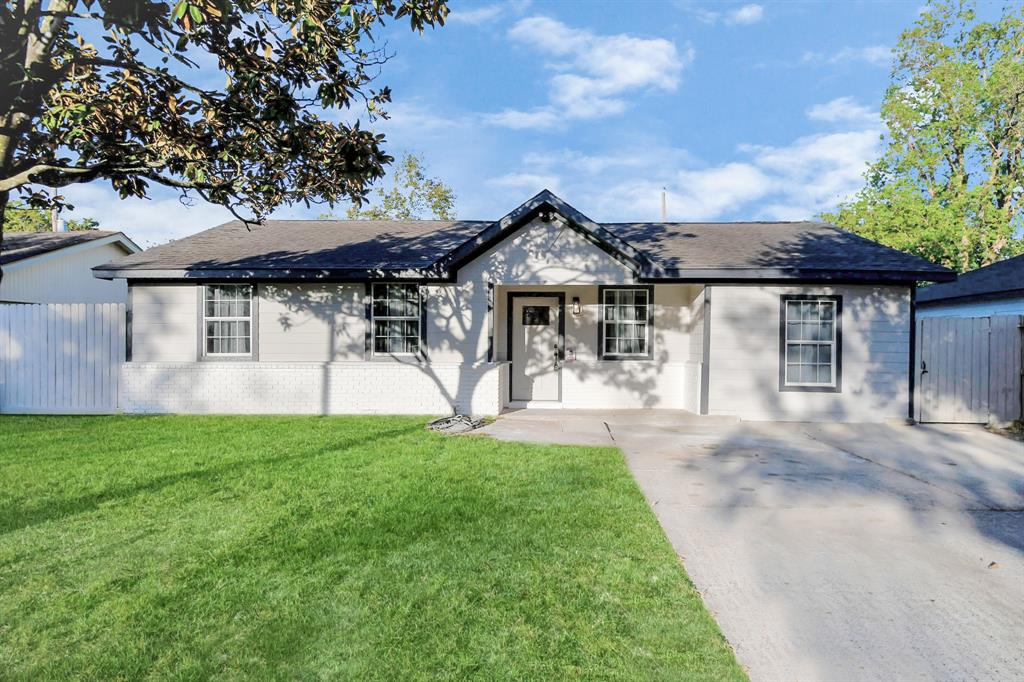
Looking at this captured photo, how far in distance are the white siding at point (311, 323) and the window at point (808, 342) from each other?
9.11 m

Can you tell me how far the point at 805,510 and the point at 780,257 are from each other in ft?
24.1

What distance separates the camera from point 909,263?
1053 centimetres

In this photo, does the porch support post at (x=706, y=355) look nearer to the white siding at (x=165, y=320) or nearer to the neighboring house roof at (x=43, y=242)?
the white siding at (x=165, y=320)

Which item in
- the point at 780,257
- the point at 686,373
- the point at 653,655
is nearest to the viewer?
the point at 653,655

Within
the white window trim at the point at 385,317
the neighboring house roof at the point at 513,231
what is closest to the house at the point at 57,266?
the neighboring house roof at the point at 513,231

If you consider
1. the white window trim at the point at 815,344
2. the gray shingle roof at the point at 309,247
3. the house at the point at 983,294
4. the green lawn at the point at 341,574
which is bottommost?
the green lawn at the point at 341,574

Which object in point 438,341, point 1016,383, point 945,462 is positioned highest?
point 438,341

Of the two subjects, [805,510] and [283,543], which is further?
[805,510]


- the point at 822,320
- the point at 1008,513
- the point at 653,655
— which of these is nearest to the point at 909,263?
the point at 822,320

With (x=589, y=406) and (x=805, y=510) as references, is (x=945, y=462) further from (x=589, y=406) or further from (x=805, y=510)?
(x=589, y=406)

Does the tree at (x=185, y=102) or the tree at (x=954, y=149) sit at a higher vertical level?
the tree at (x=954, y=149)

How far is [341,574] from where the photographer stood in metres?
3.59

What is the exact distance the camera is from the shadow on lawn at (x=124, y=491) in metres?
4.62

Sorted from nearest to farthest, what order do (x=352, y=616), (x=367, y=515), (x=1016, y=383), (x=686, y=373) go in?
(x=352, y=616), (x=367, y=515), (x=1016, y=383), (x=686, y=373)
